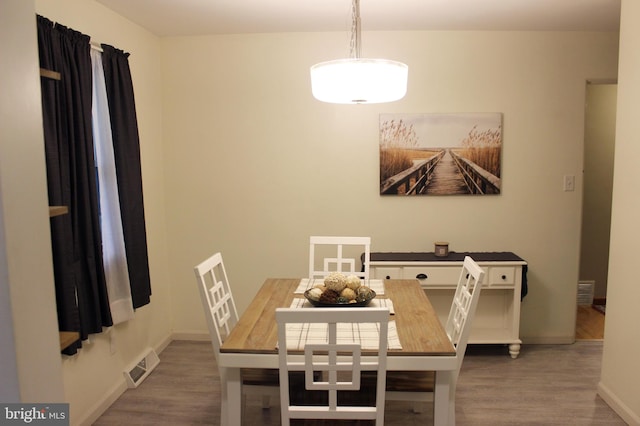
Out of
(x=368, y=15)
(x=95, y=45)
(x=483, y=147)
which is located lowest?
(x=483, y=147)

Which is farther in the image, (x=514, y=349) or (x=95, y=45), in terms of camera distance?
(x=514, y=349)

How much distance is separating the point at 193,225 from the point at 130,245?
849mm

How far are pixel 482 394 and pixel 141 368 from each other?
7.24 ft

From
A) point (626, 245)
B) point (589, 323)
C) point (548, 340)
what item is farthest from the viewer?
point (589, 323)

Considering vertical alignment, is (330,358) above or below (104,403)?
above

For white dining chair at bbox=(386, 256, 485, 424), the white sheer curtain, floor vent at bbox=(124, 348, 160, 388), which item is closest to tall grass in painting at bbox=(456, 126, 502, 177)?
white dining chair at bbox=(386, 256, 485, 424)

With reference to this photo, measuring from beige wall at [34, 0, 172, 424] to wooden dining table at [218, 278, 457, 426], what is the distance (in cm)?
101

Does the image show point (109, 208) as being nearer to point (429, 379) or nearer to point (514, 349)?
point (429, 379)

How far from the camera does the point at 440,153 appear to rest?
3.75 meters

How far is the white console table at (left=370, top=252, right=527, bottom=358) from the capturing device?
3520 mm

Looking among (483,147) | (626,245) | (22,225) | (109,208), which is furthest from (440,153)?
(22,225)

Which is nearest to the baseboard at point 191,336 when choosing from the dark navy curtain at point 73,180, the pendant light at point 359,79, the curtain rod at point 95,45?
the dark navy curtain at point 73,180

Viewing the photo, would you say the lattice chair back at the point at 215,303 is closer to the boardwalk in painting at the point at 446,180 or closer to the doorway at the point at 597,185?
the boardwalk in painting at the point at 446,180

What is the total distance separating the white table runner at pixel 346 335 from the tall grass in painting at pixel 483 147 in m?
1.97
